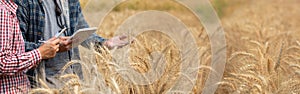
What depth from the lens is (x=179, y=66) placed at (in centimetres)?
389

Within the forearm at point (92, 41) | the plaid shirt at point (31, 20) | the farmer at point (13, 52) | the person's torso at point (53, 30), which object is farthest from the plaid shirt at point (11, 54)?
the forearm at point (92, 41)

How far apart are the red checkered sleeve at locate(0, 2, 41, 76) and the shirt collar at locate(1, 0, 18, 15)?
2 cm

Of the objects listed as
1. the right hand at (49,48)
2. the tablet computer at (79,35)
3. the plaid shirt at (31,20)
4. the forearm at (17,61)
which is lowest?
the forearm at (17,61)

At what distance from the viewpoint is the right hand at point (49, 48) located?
3.20 meters

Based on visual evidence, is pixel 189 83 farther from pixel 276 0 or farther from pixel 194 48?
pixel 276 0

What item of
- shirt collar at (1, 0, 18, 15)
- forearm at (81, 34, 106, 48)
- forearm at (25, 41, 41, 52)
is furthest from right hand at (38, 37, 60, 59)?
forearm at (81, 34, 106, 48)

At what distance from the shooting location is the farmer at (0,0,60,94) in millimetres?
3107

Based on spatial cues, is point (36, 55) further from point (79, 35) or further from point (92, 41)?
point (92, 41)

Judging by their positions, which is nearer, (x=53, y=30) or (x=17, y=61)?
(x=17, y=61)

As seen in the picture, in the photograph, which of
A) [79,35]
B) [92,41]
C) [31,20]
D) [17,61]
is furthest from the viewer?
[92,41]

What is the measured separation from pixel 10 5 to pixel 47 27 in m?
0.30

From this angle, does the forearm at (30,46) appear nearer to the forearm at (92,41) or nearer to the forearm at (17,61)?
the forearm at (17,61)

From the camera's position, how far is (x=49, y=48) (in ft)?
10.5

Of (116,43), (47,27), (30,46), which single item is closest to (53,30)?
(47,27)
